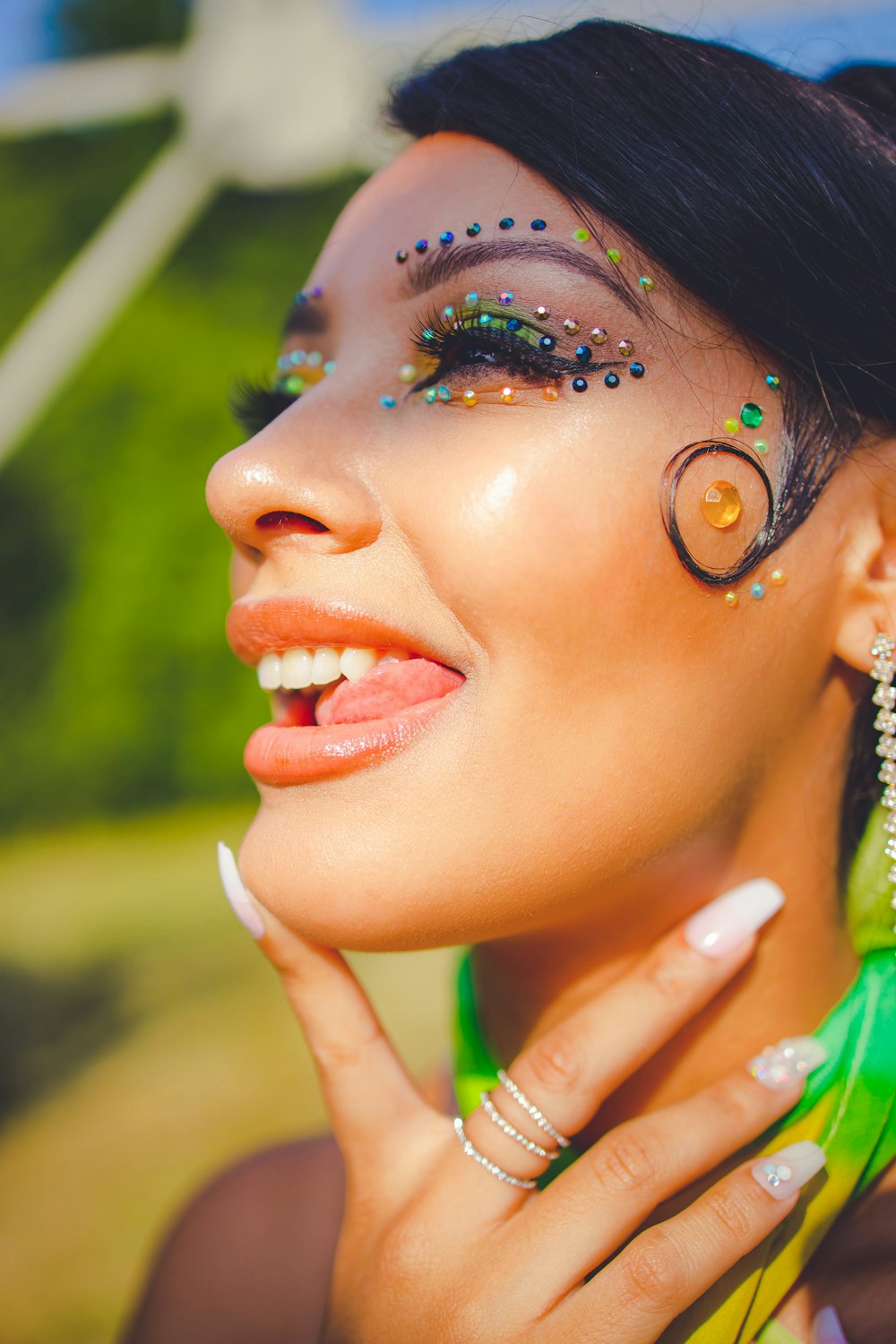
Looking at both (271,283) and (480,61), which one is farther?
(271,283)

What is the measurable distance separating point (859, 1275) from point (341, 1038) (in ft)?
2.41

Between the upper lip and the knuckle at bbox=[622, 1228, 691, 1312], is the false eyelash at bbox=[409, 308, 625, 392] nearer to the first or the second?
the upper lip

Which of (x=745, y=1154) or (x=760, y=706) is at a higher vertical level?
(x=760, y=706)

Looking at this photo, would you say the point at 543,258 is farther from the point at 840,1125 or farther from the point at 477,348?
the point at 840,1125

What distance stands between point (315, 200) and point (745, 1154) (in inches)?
226

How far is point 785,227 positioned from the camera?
46.9 inches

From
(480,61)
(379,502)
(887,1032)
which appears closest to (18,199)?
(480,61)

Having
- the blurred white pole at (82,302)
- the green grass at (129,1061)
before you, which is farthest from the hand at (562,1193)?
the blurred white pole at (82,302)

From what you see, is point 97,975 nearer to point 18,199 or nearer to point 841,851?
point 841,851

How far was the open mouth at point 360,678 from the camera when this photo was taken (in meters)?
1.18

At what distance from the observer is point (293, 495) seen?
1156 millimetres

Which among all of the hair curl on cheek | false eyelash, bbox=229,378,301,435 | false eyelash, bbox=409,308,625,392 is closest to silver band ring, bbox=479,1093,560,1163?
the hair curl on cheek

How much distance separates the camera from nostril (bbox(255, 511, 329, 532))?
3.91ft

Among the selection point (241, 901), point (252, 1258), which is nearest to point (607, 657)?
point (241, 901)
